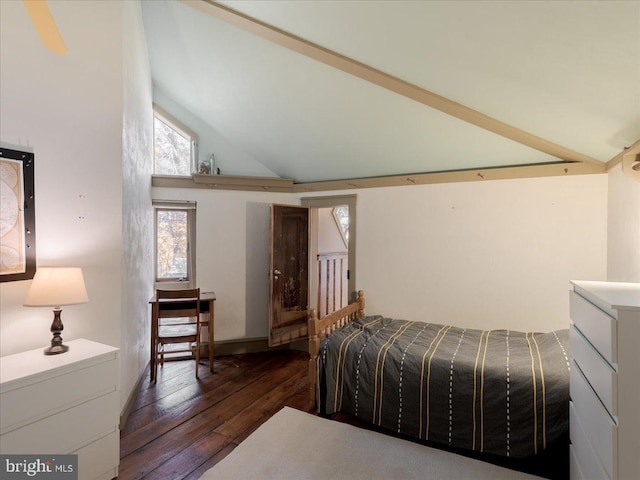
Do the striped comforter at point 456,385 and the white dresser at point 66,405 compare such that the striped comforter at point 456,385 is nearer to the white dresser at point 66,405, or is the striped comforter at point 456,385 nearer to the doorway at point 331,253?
the doorway at point 331,253

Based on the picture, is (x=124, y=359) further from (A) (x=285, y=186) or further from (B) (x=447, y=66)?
(B) (x=447, y=66)

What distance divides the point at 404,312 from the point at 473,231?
1.13m

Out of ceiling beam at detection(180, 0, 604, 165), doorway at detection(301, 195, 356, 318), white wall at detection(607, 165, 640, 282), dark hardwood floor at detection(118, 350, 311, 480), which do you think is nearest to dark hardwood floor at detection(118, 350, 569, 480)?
dark hardwood floor at detection(118, 350, 311, 480)

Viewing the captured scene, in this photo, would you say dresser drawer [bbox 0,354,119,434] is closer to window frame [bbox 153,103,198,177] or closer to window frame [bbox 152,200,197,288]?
window frame [bbox 152,200,197,288]

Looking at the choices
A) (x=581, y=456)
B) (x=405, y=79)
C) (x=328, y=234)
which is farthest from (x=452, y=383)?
(x=328, y=234)

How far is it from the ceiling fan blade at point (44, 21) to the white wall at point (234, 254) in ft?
7.70

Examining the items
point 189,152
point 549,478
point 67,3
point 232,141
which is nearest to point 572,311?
point 549,478

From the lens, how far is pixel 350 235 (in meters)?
3.92

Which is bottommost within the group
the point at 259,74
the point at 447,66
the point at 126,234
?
the point at 126,234

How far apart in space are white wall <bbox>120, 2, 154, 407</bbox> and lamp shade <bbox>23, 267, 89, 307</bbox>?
54 cm

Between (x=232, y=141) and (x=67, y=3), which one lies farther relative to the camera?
(x=232, y=141)

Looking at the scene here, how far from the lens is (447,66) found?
6.37ft

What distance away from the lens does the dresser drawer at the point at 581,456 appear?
4.45 ft

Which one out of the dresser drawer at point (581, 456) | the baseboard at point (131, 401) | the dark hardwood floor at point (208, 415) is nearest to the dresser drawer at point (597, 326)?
the dresser drawer at point (581, 456)
